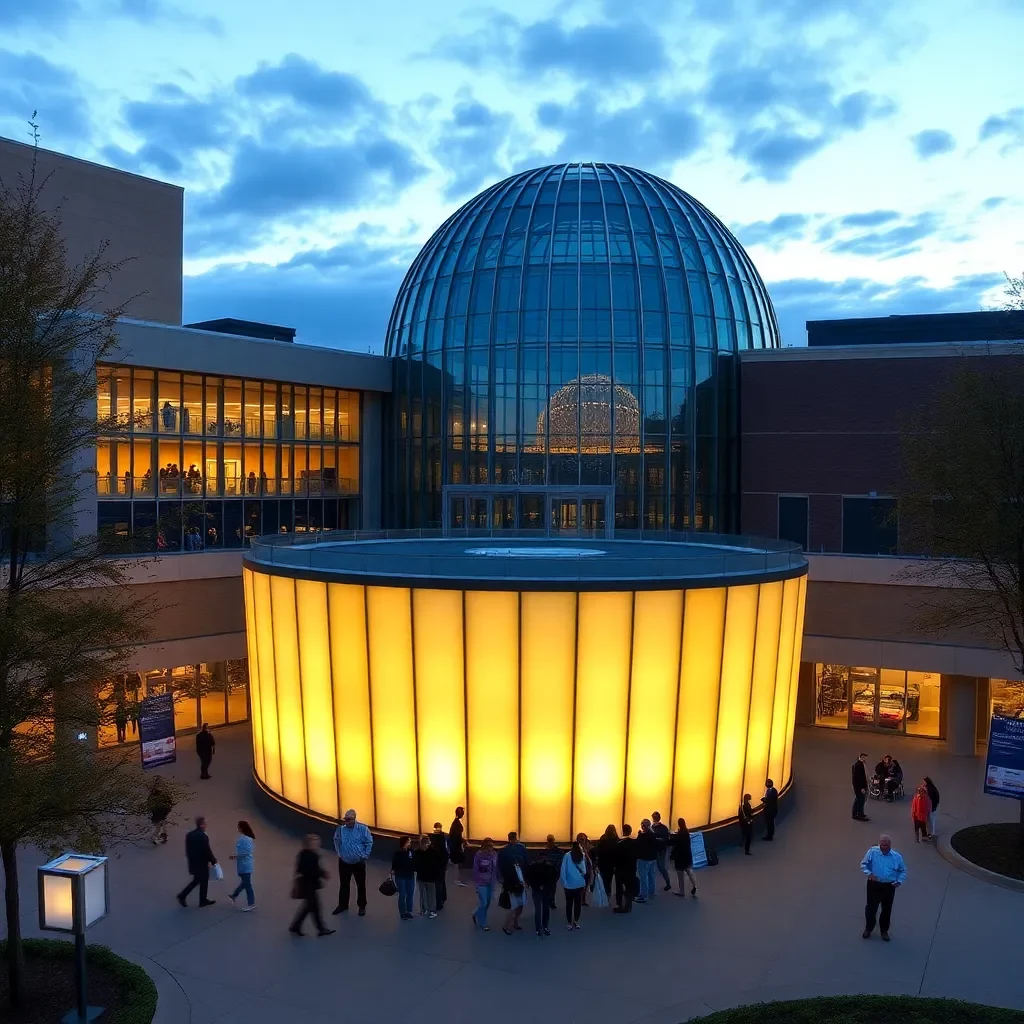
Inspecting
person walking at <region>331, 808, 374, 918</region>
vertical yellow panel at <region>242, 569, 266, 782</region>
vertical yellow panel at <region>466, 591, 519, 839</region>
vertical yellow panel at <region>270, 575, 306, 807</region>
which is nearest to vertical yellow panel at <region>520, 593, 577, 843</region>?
vertical yellow panel at <region>466, 591, 519, 839</region>

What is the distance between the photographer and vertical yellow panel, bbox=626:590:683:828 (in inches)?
673

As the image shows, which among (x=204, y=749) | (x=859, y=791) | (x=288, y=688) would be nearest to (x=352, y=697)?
(x=288, y=688)

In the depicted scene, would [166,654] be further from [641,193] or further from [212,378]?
[641,193]

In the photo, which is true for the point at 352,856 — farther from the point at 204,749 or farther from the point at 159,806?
the point at 204,749

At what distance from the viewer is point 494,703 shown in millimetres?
16844

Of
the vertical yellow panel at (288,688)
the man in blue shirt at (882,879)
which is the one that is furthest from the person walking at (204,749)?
the man in blue shirt at (882,879)

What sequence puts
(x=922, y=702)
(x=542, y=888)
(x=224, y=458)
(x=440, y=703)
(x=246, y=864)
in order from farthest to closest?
(x=224, y=458)
(x=922, y=702)
(x=440, y=703)
(x=246, y=864)
(x=542, y=888)

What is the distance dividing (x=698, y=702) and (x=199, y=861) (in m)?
8.55

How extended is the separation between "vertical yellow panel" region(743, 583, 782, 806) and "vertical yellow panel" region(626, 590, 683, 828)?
219 centimetres

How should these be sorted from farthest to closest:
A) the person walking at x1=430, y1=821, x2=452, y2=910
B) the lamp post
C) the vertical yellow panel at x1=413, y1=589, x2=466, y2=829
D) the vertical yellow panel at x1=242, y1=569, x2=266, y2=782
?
the vertical yellow panel at x1=242, y1=569, x2=266, y2=782 < the vertical yellow panel at x1=413, y1=589, x2=466, y2=829 < the person walking at x1=430, y1=821, x2=452, y2=910 < the lamp post

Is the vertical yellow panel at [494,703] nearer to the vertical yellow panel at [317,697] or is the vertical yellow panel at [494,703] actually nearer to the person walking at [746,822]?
the vertical yellow panel at [317,697]

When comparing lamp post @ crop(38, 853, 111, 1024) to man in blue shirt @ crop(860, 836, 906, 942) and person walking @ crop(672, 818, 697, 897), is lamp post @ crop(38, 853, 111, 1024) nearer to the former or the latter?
person walking @ crop(672, 818, 697, 897)

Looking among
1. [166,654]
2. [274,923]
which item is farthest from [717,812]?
[166,654]

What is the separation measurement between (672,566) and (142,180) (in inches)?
1437
